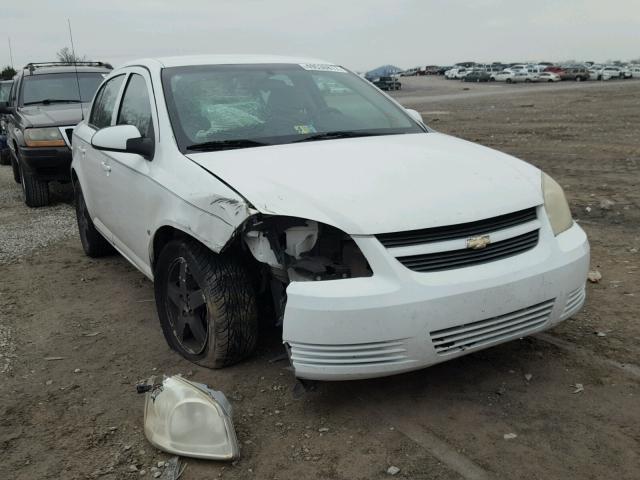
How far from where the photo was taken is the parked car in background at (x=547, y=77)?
5673 centimetres

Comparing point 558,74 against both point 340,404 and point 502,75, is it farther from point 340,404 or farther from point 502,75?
point 340,404

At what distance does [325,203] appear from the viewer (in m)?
2.73

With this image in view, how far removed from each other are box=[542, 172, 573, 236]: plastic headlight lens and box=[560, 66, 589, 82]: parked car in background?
6076 centimetres

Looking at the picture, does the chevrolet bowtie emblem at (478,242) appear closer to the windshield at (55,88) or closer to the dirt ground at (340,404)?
the dirt ground at (340,404)

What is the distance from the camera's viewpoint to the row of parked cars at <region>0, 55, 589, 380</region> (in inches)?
104

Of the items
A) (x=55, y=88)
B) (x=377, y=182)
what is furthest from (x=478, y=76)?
(x=377, y=182)

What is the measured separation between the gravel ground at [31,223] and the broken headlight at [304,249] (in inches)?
162

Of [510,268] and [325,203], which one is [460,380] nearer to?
[510,268]

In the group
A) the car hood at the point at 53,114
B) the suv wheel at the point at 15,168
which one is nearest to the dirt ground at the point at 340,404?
the car hood at the point at 53,114

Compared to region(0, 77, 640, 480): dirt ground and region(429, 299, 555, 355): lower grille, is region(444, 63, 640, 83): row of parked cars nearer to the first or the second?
region(0, 77, 640, 480): dirt ground

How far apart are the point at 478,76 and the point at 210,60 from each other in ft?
210

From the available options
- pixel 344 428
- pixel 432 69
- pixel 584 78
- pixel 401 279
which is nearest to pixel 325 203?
pixel 401 279

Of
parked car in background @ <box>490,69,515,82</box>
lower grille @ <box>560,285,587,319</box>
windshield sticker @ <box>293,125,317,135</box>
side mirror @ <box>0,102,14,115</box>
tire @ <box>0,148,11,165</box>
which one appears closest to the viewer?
lower grille @ <box>560,285,587,319</box>

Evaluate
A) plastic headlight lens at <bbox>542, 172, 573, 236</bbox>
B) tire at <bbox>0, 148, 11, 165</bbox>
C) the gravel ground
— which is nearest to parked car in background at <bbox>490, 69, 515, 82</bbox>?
tire at <bbox>0, 148, 11, 165</bbox>
